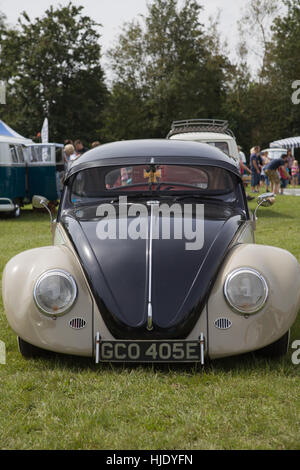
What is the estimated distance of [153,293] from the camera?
3.47m

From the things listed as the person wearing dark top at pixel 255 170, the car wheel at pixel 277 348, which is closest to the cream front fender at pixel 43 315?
the car wheel at pixel 277 348

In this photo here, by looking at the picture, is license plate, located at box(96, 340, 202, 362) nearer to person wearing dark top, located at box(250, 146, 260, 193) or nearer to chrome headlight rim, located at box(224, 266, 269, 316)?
chrome headlight rim, located at box(224, 266, 269, 316)

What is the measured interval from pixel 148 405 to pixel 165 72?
44296mm

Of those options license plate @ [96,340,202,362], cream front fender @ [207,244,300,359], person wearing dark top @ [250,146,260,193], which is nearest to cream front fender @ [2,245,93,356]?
license plate @ [96,340,202,362]

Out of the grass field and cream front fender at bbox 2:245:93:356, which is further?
cream front fender at bbox 2:245:93:356

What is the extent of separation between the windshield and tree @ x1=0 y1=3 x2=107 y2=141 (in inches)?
1560

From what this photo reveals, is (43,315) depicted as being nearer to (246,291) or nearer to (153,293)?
(153,293)

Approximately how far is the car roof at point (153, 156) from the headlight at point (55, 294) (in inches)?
60.8

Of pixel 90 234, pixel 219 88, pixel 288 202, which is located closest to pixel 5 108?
pixel 219 88

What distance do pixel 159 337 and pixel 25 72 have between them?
44.4 metres

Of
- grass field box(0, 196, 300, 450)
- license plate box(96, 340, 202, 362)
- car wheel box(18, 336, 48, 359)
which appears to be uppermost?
license plate box(96, 340, 202, 362)
